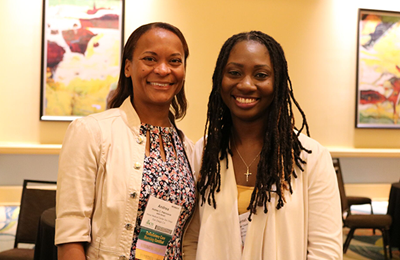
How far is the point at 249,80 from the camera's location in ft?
5.35

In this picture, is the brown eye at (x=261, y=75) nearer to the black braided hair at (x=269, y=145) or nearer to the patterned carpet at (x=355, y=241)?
the black braided hair at (x=269, y=145)

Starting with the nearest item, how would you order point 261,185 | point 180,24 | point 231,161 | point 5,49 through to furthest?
point 261,185 → point 231,161 → point 5,49 → point 180,24

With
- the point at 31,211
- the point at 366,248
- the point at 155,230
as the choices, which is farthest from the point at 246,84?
the point at 366,248

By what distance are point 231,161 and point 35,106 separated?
185 inches

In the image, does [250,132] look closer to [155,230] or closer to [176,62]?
[176,62]

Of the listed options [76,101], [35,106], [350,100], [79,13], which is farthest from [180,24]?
[350,100]

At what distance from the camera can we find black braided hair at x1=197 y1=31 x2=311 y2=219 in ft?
5.31

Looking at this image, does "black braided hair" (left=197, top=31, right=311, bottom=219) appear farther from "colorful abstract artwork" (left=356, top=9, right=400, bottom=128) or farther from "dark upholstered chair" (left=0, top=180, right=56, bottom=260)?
"colorful abstract artwork" (left=356, top=9, right=400, bottom=128)

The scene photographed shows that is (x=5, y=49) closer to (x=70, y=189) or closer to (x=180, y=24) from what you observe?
(x=180, y=24)

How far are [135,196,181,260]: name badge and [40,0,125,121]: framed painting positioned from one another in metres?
4.46

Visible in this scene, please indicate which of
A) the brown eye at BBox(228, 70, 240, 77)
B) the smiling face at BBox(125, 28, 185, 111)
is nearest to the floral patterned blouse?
the smiling face at BBox(125, 28, 185, 111)

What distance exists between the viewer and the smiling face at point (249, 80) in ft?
5.37

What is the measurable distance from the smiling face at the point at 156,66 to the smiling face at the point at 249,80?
22cm

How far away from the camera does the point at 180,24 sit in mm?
6109
